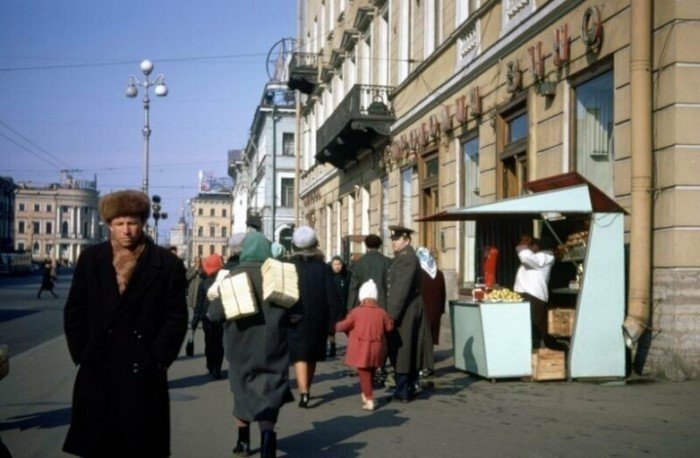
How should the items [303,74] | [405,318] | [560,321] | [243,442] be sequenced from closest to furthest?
1. [243,442]
2. [405,318]
3. [560,321]
4. [303,74]

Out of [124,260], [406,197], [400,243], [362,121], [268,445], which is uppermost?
[362,121]

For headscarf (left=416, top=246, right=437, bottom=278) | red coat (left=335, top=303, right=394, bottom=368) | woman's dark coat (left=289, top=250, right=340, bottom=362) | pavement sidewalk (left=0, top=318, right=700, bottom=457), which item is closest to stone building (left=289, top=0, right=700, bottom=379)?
A: pavement sidewalk (left=0, top=318, right=700, bottom=457)

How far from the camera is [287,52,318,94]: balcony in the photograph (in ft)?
131

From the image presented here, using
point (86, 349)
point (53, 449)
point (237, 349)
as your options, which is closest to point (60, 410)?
point (53, 449)

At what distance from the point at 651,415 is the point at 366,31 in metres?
22.7

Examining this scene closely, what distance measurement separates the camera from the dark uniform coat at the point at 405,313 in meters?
9.77

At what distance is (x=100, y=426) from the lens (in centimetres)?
486

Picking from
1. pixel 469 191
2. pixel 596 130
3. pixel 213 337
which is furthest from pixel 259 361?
pixel 469 191

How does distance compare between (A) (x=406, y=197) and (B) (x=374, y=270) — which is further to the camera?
(A) (x=406, y=197)

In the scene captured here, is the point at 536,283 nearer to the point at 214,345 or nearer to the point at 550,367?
the point at 550,367

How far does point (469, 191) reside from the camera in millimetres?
19000

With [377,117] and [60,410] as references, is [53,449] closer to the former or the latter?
[60,410]

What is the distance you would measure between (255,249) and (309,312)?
2.50 meters

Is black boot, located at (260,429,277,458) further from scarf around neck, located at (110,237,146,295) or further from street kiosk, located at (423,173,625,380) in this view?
street kiosk, located at (423,173,625,380)
